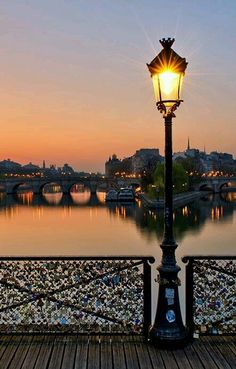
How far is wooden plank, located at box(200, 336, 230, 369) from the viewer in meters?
6.14

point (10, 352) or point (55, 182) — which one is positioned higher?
point (10, 352)

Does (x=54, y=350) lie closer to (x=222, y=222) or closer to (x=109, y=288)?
(x=109, y=288)

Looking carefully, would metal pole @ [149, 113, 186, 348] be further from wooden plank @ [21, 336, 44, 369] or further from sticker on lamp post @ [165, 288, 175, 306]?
wooden plank @ [21, 336, 44, 369]

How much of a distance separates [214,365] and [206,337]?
102 centimetres

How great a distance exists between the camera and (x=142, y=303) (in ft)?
24.0

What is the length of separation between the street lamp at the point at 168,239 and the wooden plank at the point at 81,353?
1.07m

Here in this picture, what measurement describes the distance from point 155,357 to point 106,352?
757mm

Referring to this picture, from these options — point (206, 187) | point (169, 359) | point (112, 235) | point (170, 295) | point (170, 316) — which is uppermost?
point (170, 295)

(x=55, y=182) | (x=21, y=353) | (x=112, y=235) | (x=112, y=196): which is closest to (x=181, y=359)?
(x=21, y=353)

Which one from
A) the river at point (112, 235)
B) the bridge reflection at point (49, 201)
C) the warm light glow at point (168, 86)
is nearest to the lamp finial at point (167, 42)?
the warm light glow at point (168, 86)

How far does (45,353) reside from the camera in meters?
6.54

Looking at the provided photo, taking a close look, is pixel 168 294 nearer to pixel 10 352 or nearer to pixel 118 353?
pixel 118 353

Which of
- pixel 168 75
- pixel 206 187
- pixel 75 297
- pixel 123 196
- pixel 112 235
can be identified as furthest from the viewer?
pixel 206 187

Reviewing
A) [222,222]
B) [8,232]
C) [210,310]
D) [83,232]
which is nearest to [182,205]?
[222,222]
